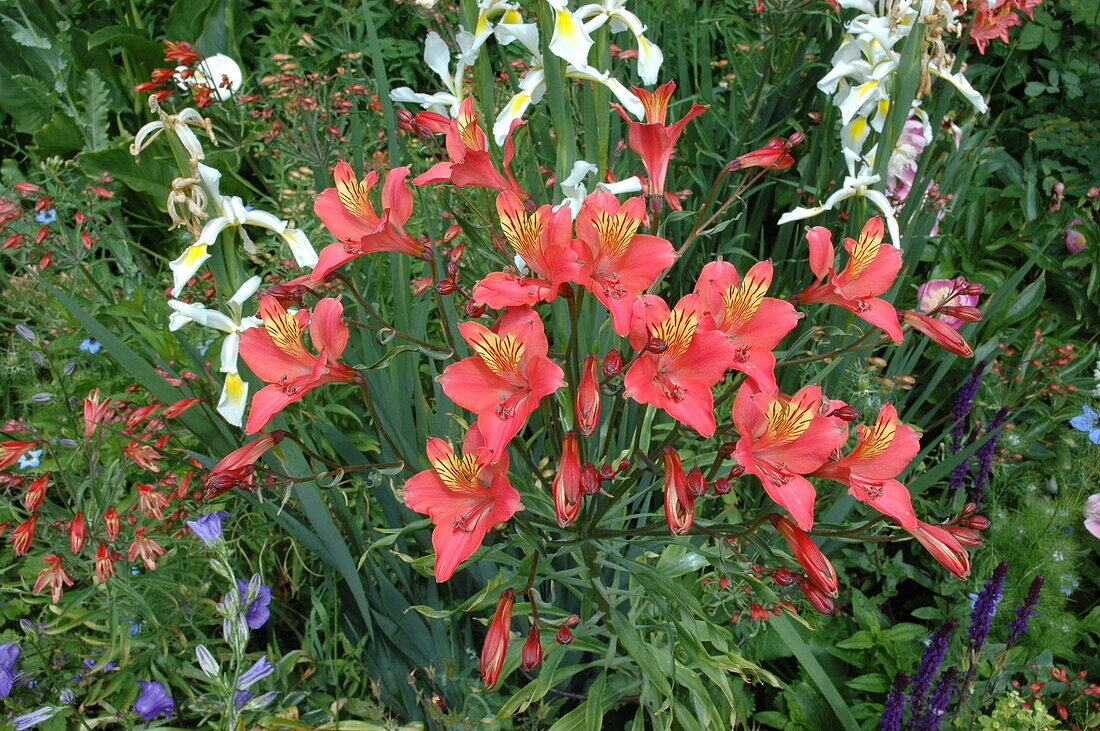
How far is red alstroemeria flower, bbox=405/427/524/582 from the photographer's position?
96 cm

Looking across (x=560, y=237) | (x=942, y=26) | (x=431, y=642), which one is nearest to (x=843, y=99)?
(x=942, y=26)

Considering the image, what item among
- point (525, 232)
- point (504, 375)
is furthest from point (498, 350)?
point (525, 232)

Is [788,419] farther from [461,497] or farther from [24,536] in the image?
[24,536]

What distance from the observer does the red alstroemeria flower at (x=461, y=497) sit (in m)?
0.96

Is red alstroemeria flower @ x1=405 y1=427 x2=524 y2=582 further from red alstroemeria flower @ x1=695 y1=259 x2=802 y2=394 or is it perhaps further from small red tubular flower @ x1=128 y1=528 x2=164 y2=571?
small red tubular flower @ x1=128 y1=528 x2=164 y2=571

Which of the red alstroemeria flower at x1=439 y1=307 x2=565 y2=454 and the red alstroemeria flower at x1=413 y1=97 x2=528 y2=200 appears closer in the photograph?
the red alstroemeria flower at x1=439 y1=307 x2=565 y2=454

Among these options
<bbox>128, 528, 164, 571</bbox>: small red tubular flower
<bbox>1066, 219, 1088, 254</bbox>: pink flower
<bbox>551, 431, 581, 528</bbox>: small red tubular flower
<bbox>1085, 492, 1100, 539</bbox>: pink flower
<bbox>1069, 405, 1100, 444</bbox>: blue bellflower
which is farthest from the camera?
<bbox>1066, 219, 1088, 254</bbox>: pink flower

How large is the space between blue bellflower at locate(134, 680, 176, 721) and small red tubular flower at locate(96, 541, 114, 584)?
243 millimetres

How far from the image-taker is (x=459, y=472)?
99 cm

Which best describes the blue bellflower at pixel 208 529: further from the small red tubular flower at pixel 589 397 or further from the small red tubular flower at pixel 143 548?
the small red tubular flower at pixel 589 397

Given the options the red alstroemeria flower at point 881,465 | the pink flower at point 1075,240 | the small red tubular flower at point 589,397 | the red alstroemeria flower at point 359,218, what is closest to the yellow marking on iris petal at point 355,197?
the red alstroemeria flower at point 359,218

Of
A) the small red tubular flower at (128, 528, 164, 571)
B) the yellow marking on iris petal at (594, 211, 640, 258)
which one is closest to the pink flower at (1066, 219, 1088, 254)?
the yellow marking on iris petal at (594, 211, 640, 258)

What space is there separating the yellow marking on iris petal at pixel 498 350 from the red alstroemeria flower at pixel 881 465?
0.44 meters

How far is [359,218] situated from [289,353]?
0.23 meters
